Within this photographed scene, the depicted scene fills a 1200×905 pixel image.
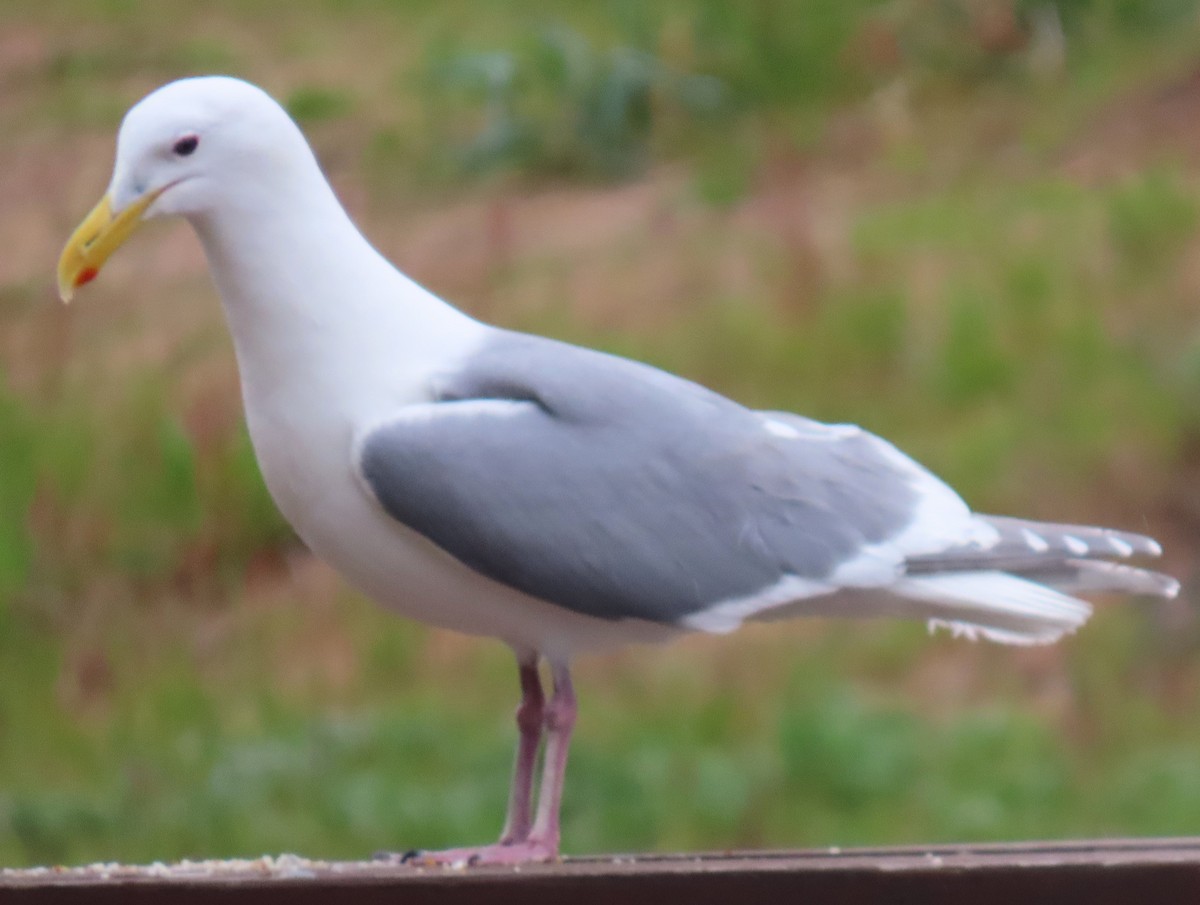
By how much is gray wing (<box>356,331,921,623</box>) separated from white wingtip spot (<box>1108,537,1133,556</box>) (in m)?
0.19

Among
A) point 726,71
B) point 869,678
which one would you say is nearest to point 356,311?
point 869,678

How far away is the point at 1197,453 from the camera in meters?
4.56

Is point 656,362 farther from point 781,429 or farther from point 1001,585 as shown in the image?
point 1001,585

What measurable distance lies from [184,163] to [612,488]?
18.8 inches

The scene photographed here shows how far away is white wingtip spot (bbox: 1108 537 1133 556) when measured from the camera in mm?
1939

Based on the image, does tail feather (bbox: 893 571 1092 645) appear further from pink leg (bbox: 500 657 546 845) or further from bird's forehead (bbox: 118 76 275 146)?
bird's forehead (bbox: 118 76 275 146)

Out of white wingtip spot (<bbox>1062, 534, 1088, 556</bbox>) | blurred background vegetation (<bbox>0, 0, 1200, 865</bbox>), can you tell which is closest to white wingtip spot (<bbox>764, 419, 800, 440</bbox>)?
white wingtip spot (<bbox>1062, 534, 1088, 556</bbox>)

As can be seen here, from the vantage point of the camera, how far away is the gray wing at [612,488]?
6.04 feet

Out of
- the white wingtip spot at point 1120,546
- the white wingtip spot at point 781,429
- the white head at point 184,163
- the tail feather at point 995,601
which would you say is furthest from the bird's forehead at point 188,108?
the white wingtip spot at point 1120,546

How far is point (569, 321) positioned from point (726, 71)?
3.54 ft

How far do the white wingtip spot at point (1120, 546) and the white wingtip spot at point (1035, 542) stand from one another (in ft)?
0.20

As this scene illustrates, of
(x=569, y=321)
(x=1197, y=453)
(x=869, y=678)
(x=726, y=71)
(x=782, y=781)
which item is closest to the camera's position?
(x=782, y=781)

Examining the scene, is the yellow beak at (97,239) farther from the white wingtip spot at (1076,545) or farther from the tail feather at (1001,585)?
the white wingtip spot at (1076,545)

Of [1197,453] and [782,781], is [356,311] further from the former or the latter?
[1197,453]
